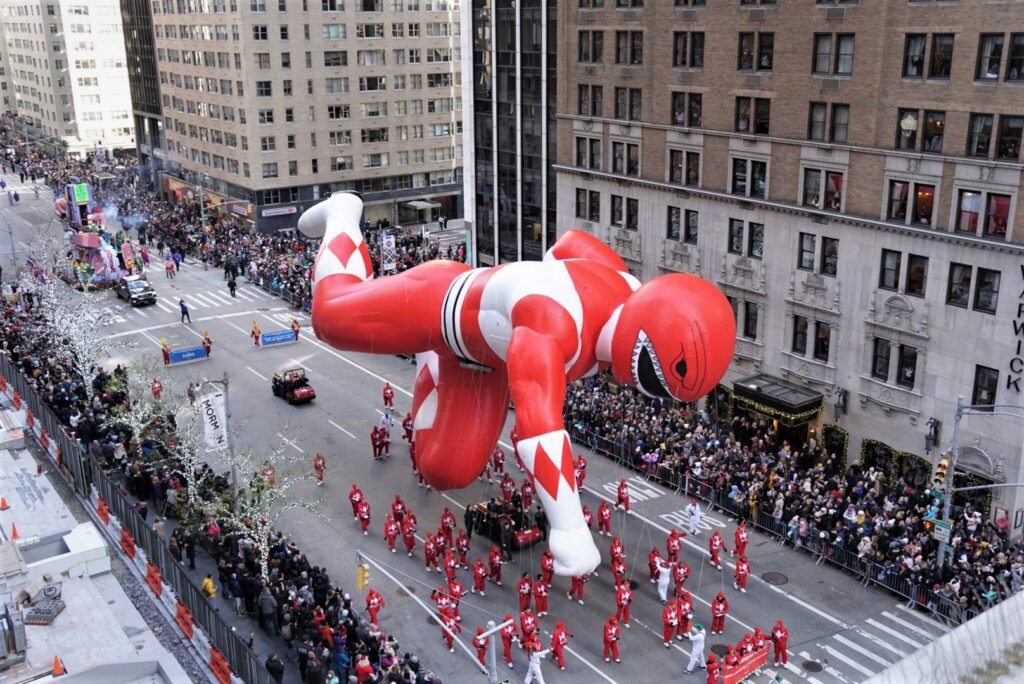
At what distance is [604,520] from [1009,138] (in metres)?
16.9

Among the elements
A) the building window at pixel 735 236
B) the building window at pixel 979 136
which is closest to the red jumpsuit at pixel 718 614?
the building window at pixel 979 136

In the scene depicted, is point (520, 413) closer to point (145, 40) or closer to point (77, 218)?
point (77, 218)

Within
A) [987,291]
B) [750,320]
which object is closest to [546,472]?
[987,291]

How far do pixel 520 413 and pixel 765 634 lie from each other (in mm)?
9859

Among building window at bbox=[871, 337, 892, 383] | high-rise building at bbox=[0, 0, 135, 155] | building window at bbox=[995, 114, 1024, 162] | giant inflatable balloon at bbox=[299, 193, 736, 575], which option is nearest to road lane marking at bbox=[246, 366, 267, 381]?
giant inflatable balloon at bbox=[299, 193, 736, 575]

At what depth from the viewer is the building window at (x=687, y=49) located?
1527 inches

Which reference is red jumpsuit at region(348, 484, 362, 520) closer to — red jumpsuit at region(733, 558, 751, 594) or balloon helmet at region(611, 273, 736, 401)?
red jumpsuit at region(733, 558, 751, 594)

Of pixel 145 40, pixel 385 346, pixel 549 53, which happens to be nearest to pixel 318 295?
pixel 385 346

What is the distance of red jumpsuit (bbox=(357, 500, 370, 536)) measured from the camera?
102 ft

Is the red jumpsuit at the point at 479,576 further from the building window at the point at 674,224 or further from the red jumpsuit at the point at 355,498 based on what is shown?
the building window at the point at 674,224

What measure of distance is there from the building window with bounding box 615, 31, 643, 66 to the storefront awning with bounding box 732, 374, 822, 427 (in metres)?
14.9

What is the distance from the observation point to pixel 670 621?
24500 mm

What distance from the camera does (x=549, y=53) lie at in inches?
1912

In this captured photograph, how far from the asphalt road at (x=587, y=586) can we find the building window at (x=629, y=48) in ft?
56.7
